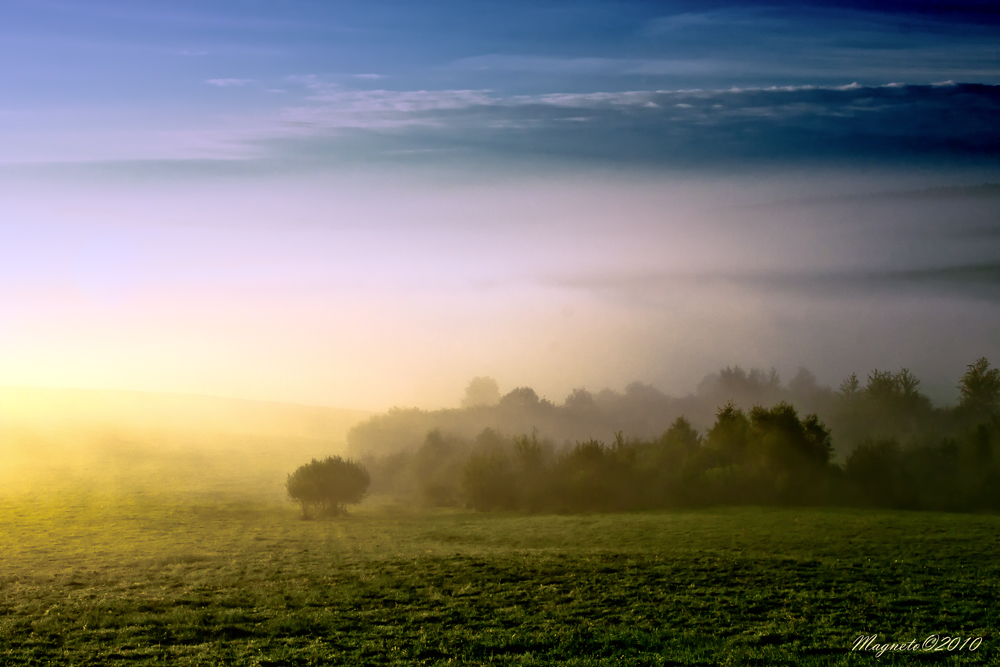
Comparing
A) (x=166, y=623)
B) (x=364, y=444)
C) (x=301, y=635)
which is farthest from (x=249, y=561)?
(x=364, y=444)

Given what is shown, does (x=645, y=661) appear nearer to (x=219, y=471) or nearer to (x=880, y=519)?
(x=880, y=519)

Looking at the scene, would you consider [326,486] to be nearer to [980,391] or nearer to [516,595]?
[516,595]

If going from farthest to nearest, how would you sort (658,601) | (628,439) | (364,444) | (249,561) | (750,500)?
(364,444) < (628,439) < (750,500) < (249,561) < (658,601)

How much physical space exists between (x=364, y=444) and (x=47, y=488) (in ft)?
212

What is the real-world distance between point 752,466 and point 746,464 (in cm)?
98

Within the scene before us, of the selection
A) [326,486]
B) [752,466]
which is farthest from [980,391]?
[326,486]

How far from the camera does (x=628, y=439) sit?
108000mm

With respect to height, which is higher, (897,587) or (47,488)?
(897,587)

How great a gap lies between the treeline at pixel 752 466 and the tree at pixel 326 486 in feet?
48.9

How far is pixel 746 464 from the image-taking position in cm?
9200

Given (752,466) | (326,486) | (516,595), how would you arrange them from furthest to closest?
(326,486) < (752,466) < (516,595)

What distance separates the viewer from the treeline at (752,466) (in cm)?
8750

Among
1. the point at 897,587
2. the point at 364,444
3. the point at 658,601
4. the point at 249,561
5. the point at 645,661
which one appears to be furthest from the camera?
the point at 364,444

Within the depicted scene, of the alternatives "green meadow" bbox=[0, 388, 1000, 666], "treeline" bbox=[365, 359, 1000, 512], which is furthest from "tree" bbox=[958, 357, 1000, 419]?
"green meadow" bbox=[0, 388, 1000, 666]
